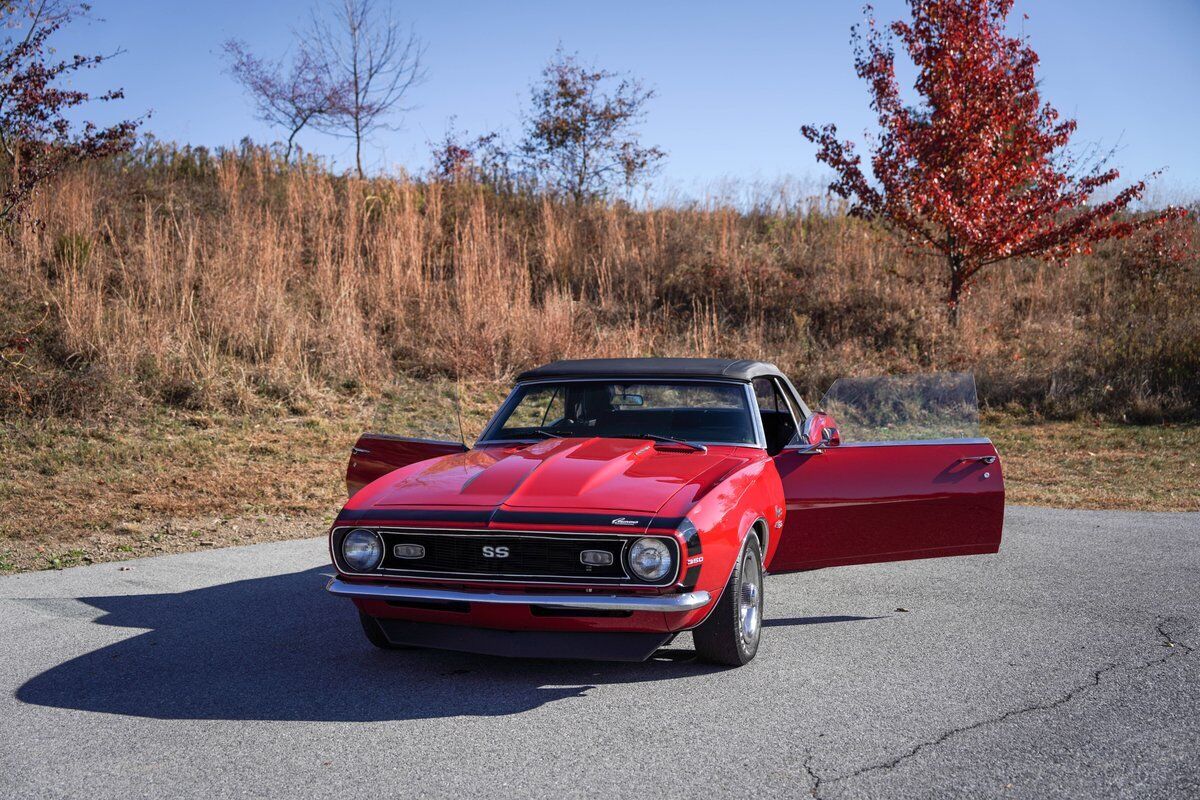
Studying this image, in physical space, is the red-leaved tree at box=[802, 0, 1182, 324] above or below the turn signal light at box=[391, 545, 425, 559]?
above

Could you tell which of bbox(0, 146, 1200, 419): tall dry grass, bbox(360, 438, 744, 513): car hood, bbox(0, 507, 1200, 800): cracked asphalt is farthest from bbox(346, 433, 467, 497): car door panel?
bbox(0, 146, 1200, 419): tall dry grass

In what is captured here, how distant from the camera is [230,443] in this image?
36.1ft

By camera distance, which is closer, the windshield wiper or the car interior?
the windshield wiper

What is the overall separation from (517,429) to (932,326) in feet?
43.4

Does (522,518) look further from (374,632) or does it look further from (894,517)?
(894,517)

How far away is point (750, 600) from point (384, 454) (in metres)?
2.23

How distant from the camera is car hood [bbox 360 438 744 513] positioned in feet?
14.4

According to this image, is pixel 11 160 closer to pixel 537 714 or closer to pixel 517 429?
pixel 517 429

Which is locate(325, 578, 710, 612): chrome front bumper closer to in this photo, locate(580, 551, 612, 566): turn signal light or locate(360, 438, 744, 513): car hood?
locate(580, 551, 612, 566): turn signal light

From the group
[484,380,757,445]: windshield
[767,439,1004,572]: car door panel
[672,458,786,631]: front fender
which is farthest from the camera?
[484,380,757,445]: windshield

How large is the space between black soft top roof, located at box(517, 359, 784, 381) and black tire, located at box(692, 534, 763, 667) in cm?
126

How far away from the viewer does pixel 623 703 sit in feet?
13.9

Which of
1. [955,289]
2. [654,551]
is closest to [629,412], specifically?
[654,551]

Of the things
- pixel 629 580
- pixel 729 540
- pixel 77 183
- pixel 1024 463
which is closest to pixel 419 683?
pixel 629 580
